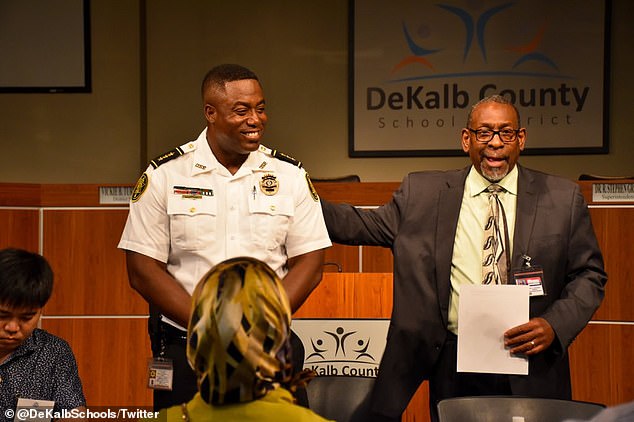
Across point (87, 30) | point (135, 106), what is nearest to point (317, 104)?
point (135, 106)

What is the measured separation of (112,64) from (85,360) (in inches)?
135

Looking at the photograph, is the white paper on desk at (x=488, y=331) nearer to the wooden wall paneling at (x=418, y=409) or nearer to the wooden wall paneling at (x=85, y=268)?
the wooden wall paneling at (x=418, y=409)

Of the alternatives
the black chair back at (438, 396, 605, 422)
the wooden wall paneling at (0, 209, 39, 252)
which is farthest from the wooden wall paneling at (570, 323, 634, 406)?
the wooden wall paneling at (0, 209, 39, 252)

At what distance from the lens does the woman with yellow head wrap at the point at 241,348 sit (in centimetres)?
163

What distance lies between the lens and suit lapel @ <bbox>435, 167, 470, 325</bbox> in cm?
348

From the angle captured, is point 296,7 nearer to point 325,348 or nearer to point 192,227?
point 325,348

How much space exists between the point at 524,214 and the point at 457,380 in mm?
692

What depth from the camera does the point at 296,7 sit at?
321 inches

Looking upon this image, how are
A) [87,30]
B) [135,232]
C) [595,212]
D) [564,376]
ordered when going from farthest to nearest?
[87,30], [595,212], [564,376], [135,232]

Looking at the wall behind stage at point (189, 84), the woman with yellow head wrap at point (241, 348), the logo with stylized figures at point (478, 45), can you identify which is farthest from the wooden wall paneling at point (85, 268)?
the woman with yellow head wrap at point (241, 348)

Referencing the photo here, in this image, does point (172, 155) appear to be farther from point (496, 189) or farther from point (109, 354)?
point (109, 354)

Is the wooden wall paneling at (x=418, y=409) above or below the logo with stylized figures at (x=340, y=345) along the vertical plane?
below

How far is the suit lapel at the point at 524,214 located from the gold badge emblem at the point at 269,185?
0.96 metres

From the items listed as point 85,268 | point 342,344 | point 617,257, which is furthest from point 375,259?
point 85,268
